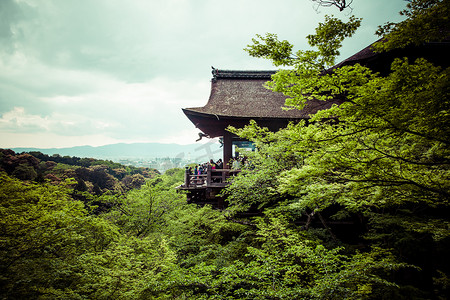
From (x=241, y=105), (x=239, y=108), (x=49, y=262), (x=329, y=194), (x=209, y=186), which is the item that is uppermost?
(x=241, y=105)

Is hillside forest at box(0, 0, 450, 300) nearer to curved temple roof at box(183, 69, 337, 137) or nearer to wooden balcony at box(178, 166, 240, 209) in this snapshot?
wooden balcony at box(178, 166, 240, 209)

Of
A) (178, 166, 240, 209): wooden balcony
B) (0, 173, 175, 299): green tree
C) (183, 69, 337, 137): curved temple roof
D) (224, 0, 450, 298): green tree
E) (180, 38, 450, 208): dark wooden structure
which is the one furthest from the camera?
(183, 69, 337, 137): curved temple roof

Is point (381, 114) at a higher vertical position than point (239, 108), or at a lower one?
lower

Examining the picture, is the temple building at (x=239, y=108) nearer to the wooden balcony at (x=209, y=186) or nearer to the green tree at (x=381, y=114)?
the wooden balcony at (x=209, y=186)

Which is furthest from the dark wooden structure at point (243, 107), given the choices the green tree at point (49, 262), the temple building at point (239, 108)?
the green tree at point (49, 262)

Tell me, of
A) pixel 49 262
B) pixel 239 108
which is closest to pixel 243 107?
pixel 239 108

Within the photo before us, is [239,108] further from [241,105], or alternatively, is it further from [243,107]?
[241,105]

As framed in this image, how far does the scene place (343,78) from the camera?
248cm

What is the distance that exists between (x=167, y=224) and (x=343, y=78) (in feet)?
24.3

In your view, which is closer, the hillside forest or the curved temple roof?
the hillside forest

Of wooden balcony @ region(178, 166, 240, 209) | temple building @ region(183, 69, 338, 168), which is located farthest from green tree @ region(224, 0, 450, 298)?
temple building @ region(183, 69, 338, 168)

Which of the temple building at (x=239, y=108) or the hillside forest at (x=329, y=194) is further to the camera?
the temple building at (x=239, y=108)

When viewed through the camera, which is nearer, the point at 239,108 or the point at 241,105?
the point at 239,108

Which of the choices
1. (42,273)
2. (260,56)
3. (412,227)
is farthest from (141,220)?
(412,227)
